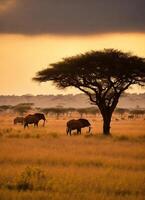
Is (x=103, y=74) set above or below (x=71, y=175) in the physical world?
above

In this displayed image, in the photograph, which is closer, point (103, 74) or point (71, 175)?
point (71, 175)

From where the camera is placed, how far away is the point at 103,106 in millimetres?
37781

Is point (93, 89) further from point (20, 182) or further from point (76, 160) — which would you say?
point (20, 182)

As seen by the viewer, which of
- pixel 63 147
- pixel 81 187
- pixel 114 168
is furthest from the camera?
pixel 63 147

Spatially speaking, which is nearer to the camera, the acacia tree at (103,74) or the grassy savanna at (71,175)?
the grassy savanna at (71,175)

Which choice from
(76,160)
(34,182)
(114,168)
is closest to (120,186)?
(34,182)

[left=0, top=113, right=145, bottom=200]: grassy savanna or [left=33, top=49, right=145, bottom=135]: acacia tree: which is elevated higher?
[left=33, top=49, right=145, bottom=135]: acacia tree

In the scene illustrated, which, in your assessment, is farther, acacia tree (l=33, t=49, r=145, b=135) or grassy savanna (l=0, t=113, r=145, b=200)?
acacia tree (l=33, t=49, r=145, b=135)

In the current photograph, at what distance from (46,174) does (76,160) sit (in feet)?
12.4

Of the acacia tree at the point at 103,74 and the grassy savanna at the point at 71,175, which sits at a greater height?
the acacia tree at the point at 103,74

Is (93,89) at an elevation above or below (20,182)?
above

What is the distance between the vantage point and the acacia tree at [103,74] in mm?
37469

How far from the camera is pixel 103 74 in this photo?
37594 millimetres

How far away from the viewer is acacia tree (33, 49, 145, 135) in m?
37.5
